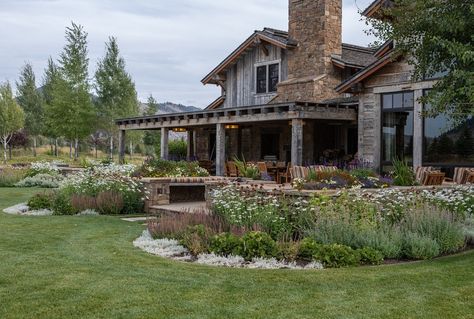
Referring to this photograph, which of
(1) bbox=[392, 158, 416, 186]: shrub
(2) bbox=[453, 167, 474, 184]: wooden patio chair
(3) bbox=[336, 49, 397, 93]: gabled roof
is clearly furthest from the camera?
(3) bbox=[336, 49, 397, 93]: gabled roof

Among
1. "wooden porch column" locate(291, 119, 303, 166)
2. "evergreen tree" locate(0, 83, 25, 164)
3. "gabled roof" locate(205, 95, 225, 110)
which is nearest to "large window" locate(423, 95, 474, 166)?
"wooden porch column" locate(291, 119, 303, 166)

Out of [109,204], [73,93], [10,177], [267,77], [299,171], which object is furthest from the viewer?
[73,93]

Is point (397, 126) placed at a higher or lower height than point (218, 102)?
lower

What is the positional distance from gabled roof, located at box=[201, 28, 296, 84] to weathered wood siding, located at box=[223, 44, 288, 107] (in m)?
0.41

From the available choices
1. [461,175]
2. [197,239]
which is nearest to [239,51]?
[461,175]

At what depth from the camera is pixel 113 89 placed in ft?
155

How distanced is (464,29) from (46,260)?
21.9 feet

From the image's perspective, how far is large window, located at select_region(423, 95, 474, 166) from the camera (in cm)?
1486

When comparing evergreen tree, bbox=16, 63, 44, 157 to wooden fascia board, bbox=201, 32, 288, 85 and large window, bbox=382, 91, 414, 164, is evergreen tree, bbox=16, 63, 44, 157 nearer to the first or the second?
wooden fascia board, bbox=201, 32, 288, 85

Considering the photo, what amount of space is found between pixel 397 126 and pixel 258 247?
1124 cm

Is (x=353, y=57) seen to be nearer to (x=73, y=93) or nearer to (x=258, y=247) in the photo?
(x=258, y=247)

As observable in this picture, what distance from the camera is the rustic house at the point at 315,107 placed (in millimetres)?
16156

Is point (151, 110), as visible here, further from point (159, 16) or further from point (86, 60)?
point (159, 16)

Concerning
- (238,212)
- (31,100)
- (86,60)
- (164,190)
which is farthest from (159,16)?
(31,100)
